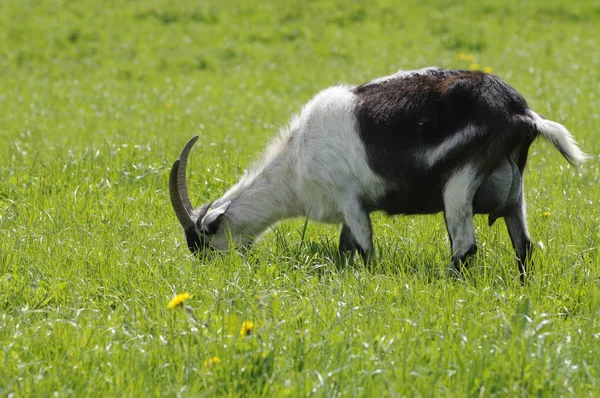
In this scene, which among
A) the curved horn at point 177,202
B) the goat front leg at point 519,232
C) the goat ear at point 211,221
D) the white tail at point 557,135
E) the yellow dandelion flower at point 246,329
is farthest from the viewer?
the goat ear at point 211,221

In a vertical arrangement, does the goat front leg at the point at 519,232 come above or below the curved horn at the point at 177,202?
below

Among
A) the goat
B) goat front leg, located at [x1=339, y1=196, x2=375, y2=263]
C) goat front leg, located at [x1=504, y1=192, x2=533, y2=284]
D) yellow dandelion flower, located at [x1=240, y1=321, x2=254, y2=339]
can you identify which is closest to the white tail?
the goat

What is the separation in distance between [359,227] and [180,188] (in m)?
1.35

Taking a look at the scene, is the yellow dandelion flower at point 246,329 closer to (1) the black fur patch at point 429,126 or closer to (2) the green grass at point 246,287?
(2) the green grass at point 246,287

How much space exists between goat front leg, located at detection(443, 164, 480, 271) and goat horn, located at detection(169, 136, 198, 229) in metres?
1.80

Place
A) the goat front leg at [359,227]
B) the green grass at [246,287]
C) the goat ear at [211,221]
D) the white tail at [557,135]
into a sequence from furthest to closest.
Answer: the goat ear at [211,221] → the goat front leg at [359,227] → the white tail at [557,135] → the green grass at [246,287]

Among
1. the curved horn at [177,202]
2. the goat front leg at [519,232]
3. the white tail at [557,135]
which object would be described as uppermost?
the white tail at [557,135]

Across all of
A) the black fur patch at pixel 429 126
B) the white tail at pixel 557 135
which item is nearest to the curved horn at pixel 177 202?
the black fur patch at pixel 429 126

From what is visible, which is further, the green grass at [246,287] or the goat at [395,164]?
the goat at [395,164]

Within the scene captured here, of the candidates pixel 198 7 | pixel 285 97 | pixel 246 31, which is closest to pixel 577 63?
pixel 285 97

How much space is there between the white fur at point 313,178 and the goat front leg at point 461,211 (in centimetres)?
53

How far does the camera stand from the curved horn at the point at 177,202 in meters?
5.73

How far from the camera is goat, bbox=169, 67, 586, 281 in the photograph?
4941 mm

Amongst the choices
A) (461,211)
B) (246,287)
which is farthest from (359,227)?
(246,287)
